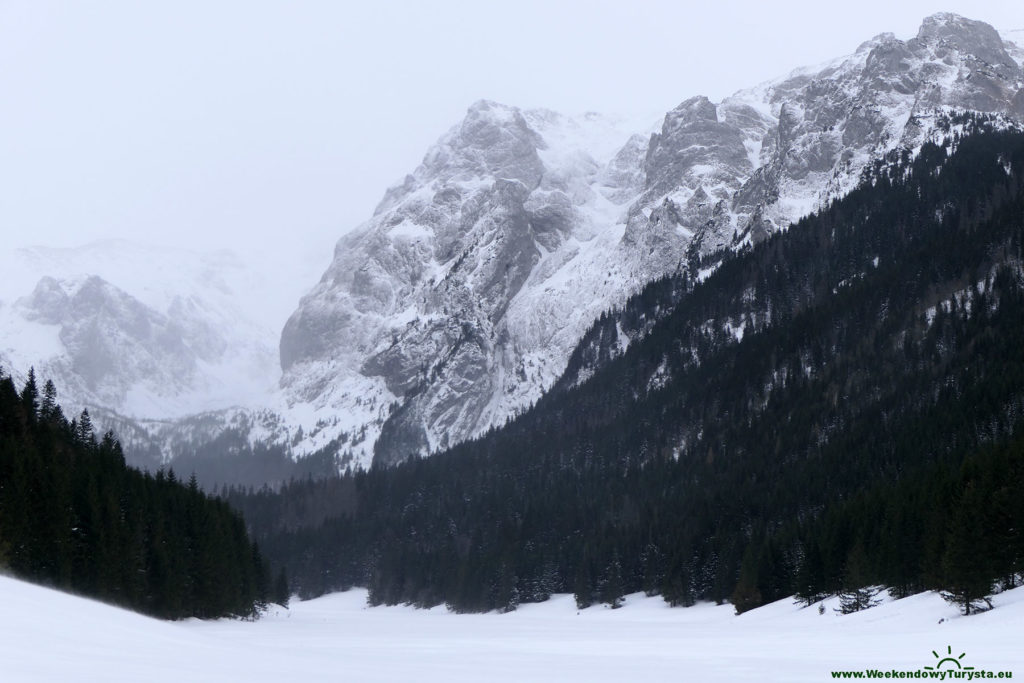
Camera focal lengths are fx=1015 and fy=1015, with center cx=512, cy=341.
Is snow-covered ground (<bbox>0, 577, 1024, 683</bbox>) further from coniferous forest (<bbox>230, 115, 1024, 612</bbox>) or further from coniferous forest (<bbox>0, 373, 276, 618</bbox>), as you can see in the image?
coniferous forest (<bbox>0, 373, 276, 618</bbox>)

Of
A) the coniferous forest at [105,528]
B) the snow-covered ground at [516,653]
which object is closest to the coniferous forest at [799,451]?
the snow-covered ground at [516,653]

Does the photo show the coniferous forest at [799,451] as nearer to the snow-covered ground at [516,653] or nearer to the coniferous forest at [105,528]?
the snow-covered ground at [516,653]

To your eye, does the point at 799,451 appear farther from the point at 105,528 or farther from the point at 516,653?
the point at 516,653

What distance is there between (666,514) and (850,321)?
42.3m

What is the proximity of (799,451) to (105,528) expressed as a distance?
92.0m

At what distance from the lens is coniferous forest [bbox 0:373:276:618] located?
198 ft

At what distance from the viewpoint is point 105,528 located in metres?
66.4

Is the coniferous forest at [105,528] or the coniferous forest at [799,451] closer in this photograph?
the coniferous forest at [105,528]

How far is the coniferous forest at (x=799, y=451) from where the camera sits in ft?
249

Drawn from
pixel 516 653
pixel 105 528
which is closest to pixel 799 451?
pixel 105 528

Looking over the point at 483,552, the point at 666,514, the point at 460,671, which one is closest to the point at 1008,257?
the point at 666,514

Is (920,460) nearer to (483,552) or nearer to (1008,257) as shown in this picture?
(1008,257)

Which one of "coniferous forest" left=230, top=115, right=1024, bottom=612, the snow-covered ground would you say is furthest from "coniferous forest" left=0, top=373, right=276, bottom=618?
"coniferous forest" left=230, top=115, right=1024, bottom=612

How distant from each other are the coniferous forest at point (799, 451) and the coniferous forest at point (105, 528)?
45194mm
